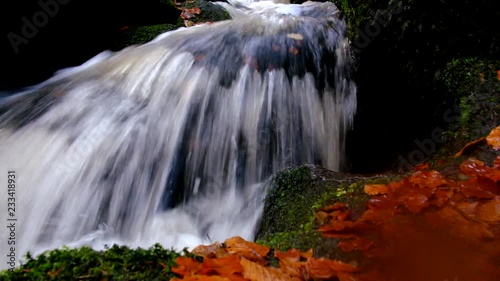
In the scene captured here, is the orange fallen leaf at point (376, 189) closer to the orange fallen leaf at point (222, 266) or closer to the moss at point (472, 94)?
the moss at point (472, 94)

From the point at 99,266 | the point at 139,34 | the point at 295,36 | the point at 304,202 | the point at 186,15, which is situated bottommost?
the point at 304,202

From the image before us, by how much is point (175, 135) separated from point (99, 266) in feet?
9.36

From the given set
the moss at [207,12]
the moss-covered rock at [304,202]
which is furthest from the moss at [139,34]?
the moss-covered rock at [304,202]

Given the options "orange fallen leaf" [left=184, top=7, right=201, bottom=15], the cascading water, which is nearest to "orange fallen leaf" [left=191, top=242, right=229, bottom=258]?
the cascading water

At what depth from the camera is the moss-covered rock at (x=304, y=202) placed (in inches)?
87.0

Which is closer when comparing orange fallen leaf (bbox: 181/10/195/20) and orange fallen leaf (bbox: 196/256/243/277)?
orange fallen leaf (bbox: 196/256/243/277)

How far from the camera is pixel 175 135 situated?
456 cm

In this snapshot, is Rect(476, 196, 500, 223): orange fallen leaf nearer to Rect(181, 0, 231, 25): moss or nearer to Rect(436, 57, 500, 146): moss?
Rect(436, 57, 500, 146): moss

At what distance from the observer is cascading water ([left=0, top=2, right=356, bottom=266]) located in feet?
12.7

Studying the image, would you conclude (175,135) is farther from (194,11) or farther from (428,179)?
(194,11)

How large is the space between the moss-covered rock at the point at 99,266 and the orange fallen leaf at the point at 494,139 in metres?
2.82

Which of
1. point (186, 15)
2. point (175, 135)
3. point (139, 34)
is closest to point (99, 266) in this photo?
point (175, 135)

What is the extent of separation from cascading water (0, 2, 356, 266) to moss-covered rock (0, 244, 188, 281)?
68.6 inches

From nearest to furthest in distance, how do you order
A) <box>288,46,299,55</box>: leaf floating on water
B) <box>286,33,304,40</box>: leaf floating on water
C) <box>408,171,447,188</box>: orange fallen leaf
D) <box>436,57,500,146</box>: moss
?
<box>408,171,447,188</box>: orange fallen leaf → <box>436,57,500,146</box>: moss → <box>288,46,299,55</box>: leaf floating on water → <box>286,33,304,40</box>: leaf floating on water
